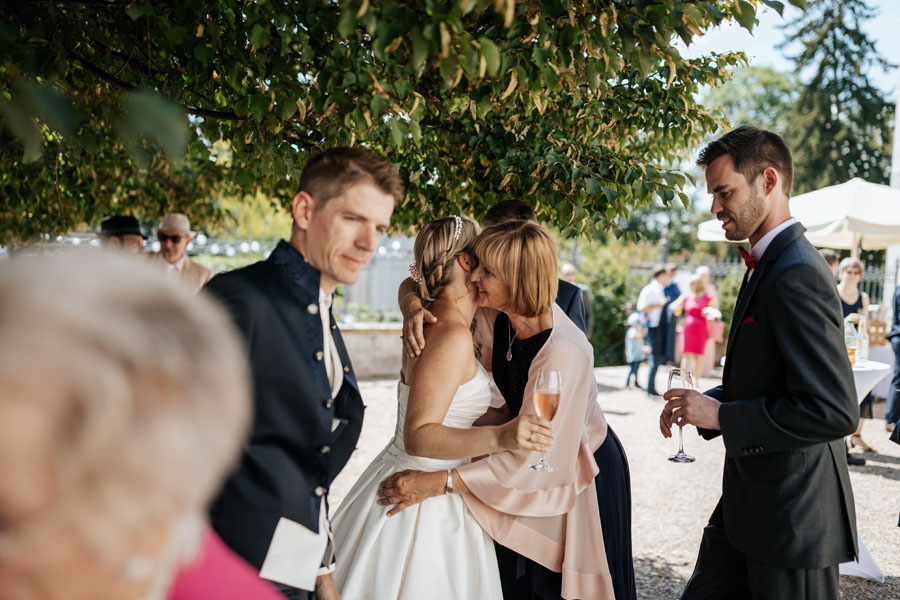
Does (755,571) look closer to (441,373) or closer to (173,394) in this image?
(441,373)

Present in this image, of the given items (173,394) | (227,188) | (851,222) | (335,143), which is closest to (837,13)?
(851,222)

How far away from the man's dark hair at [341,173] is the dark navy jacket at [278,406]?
18cm

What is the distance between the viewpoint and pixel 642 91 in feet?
12.9

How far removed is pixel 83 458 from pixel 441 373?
185cm

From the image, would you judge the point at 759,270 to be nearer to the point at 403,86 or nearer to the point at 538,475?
the point at 538,475

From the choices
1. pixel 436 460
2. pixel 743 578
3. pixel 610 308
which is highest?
pixel 610 308

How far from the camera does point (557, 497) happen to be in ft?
9.22

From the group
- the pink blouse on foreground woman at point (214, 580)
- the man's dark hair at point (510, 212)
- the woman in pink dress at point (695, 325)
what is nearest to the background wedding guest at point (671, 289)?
the woman in pink dress at point (695, 325)

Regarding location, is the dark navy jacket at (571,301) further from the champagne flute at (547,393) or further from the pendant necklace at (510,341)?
the champagne flute at (547,393)

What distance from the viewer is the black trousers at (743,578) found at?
248 centimetres

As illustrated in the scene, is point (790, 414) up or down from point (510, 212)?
down

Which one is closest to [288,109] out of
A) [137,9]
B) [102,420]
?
[137,9]

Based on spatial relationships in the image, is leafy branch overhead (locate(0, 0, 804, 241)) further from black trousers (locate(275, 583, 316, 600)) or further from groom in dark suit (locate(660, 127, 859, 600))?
black trousers (locate(275, 583, 316, 600))

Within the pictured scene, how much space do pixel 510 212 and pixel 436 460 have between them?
135cm
